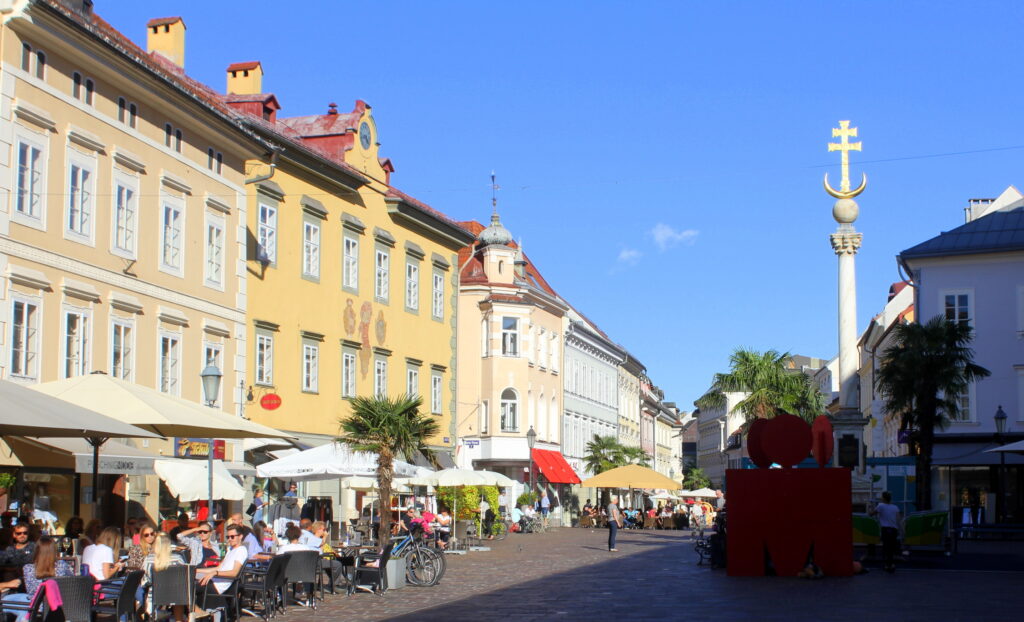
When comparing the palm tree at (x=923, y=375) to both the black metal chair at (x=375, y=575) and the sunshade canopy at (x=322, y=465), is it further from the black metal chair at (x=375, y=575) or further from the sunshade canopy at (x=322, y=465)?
the black metal chair at (x=375, y=575)

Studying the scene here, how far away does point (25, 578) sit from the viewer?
1377cm

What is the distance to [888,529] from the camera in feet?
87.9

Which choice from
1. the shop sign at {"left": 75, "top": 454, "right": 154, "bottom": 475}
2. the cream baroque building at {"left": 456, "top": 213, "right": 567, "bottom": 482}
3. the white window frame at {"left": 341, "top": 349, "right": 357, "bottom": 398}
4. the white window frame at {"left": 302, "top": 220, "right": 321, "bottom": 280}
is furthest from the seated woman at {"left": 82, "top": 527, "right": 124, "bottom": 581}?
the cream baroque building at {"left": 456, "top": 213, "right": 567, "bottom": 482}

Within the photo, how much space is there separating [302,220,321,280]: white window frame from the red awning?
26.6 meters

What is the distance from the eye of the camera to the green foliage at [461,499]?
4169 cm

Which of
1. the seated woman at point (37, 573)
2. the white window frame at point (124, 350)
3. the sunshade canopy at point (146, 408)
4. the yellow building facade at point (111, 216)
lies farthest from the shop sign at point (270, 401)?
the seated woman at point (37, 573)

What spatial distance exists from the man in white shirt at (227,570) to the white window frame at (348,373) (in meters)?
23.6

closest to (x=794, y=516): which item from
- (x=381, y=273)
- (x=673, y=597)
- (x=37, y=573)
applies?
(x=673, y=597)

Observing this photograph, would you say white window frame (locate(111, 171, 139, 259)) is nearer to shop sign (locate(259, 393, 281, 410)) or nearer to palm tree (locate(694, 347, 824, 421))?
shop sign (locate(259, 393, 281, 410))

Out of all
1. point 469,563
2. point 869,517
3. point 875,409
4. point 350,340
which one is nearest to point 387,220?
point 350,340

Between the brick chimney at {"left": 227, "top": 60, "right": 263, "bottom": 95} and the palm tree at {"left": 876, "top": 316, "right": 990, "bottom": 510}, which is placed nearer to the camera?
the brick chimney at {"left": 227, "top": 60, "right": 263, "bottom": 95}

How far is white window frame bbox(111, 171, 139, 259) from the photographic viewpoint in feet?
94.0

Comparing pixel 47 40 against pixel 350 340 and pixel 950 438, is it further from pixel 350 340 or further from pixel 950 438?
pixel 950 438

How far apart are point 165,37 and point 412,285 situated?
1137 cm
